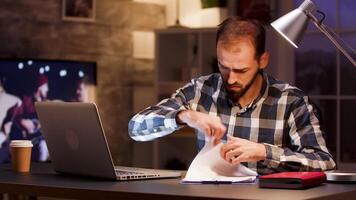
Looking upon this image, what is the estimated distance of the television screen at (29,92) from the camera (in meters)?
4.72

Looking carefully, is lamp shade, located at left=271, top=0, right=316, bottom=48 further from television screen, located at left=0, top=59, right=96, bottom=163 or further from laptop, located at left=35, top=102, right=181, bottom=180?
television screen, located at left=0, top=59, right=96, bottom=163

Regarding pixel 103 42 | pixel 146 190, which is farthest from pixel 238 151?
pixel 103 42

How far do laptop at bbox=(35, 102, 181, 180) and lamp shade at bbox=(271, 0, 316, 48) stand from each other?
57 centimetres

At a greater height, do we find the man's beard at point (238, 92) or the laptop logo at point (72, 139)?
the man's beard at point (238, 92)

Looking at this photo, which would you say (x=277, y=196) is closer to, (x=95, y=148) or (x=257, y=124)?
(x=95, y=148)

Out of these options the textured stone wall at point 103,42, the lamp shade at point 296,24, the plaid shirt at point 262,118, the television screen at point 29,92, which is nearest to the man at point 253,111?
the plaid shirt at point 262,118

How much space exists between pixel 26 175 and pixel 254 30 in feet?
2.96

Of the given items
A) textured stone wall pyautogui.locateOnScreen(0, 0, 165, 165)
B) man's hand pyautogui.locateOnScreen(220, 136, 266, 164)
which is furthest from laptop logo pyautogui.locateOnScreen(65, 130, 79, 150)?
textured stone wall pyautogui.locateOnScreen(0, 0, 165, 165)

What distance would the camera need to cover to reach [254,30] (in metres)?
2.77

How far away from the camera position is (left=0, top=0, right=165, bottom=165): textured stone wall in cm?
497

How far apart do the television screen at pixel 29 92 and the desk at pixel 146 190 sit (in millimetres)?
2207

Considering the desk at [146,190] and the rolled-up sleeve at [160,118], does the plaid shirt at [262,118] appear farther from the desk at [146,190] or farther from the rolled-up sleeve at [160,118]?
the desk at [146,190]

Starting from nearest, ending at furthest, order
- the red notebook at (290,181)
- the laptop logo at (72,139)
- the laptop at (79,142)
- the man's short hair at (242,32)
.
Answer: the red notebook at (290,181), the laptop at (79,142), the laptop logo at (72,139), the man's short hair at (242,32)

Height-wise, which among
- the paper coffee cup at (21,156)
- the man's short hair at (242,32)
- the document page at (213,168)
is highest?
the man's short hair at (242,32)
